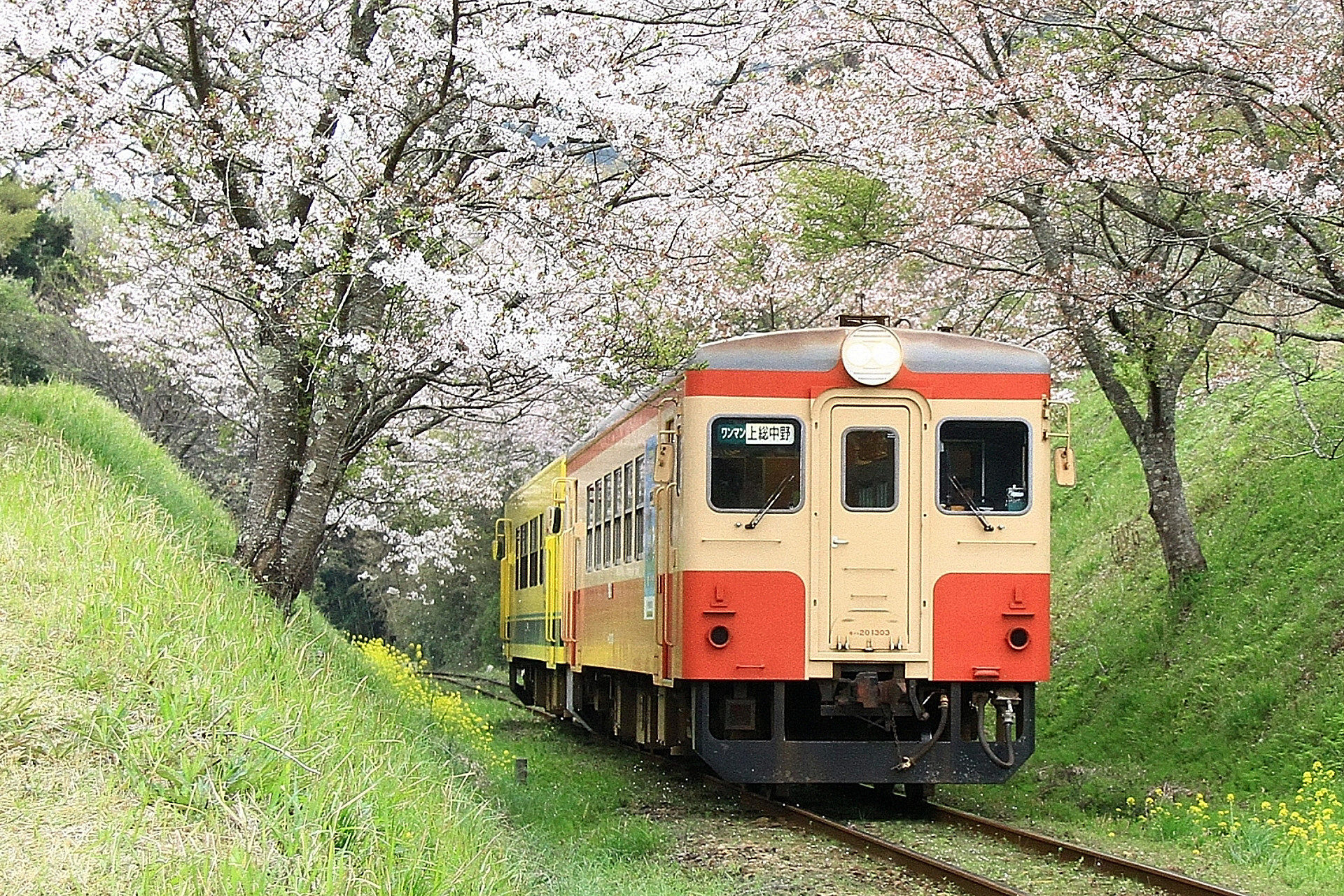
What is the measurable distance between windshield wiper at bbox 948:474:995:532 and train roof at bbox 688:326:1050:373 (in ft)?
2.20

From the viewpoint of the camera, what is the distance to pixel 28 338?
24.0m

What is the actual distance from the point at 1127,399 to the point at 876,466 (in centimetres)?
458

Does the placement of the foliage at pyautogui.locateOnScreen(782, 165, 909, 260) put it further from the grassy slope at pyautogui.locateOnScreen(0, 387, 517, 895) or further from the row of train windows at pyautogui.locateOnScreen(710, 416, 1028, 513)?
the grassy slope at pyautogui.locateOnScreen(0, 387, 517, 895)

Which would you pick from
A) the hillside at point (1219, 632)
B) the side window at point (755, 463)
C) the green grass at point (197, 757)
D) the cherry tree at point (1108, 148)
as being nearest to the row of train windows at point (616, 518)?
the side window at point (755, 463)

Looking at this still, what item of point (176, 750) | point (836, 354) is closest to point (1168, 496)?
point (836, 354)

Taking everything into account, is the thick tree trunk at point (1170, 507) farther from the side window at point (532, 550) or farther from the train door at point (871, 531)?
the side window at point (532, 550)

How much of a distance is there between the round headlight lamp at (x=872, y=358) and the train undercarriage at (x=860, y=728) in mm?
1715

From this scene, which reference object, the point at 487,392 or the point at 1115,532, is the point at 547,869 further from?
the point at 1115,532

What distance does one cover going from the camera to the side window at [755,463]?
9.63 metres

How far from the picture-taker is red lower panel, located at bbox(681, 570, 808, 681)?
9500mm

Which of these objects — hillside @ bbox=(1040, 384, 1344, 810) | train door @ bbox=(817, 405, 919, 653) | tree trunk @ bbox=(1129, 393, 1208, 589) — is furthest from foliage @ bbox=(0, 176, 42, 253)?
train door @ bbox=(817, 405, 919, 653)

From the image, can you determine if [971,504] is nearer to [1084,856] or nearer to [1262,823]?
[1084,856]

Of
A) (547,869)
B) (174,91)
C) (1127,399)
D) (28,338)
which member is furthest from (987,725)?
(28,338)

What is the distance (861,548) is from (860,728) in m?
1.29
